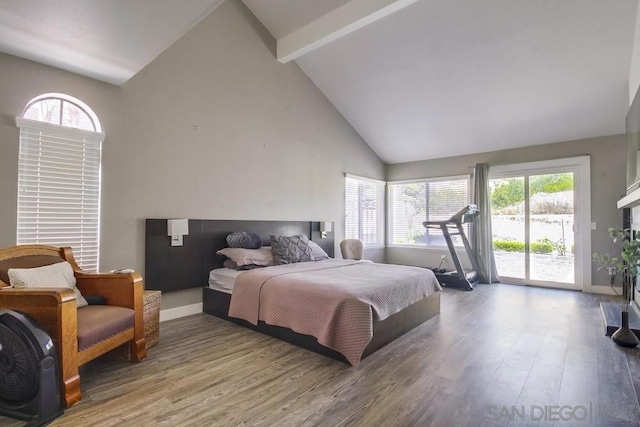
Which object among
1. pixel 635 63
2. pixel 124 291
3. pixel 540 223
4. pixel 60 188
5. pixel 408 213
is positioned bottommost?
pixel 124 291

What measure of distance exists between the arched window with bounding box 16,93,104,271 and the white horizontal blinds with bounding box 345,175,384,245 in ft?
14.1

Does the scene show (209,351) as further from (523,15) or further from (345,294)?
(523,15)

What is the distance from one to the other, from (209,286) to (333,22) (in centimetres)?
375

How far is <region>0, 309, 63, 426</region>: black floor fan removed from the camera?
184 centimetres

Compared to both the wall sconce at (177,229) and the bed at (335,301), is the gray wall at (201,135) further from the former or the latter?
the bed at (335,301)

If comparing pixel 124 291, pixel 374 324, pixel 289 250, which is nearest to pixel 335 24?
pixel 289 250

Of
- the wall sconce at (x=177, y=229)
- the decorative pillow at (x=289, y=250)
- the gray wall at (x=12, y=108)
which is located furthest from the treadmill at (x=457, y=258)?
the gray wall at (x=12, y=108)

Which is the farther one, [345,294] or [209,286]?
[209,286]

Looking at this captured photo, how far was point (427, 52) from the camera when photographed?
4562mm

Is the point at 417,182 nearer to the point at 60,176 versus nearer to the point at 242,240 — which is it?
the point at 242,240

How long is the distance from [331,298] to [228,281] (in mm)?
1631

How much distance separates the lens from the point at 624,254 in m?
3.01

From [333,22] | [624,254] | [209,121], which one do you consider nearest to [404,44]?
[333,22]

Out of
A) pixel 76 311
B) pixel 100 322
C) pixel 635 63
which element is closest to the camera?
pixel 76 311
